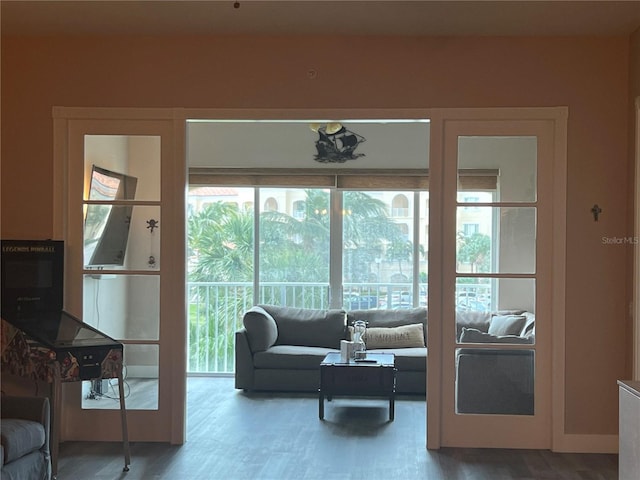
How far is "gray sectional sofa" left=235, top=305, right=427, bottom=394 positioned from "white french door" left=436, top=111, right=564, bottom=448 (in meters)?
1.65

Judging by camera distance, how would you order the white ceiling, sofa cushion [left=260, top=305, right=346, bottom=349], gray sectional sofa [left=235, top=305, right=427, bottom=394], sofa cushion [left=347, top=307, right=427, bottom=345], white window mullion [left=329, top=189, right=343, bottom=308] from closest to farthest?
the white ceiling → gray sectional sofa [left=235, top=305, right=427, bottom=394] → sofa cushion [left=260, top=305, right=346, bottom=349] → sofa cushion [left=347, top=307, right=427, bottom=345] → white window mullion [left=329, top=189, right=343, bottom=308]

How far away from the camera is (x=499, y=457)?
4.16m

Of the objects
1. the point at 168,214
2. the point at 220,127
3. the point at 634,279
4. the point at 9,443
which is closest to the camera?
the point at 9,443

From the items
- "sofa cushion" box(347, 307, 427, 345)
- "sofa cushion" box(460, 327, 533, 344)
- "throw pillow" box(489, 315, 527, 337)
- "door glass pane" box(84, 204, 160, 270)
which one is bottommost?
"sofa cushion" box(347, 307, 427, 345)

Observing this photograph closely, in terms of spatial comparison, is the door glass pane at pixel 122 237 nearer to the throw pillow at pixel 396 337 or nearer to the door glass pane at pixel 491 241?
the door glass pane at pixel 491 241

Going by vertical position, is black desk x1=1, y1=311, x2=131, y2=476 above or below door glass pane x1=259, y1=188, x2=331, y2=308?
below

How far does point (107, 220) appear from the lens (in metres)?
4.47

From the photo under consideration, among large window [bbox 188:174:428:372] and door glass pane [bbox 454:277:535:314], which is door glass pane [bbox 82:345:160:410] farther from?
large window [bbox 188:174:428:372]

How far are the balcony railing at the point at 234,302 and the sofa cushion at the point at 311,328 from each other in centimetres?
→ 60

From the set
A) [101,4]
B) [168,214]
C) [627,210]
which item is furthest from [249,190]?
[627,210]

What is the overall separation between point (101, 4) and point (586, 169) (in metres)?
3.11

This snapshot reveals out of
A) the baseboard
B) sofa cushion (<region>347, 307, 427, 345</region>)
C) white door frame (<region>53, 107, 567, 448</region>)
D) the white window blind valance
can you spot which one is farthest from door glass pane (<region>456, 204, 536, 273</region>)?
the white window blind valance

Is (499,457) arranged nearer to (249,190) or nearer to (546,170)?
(546,170)

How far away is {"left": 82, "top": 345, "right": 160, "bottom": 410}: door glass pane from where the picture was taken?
4426 millimetres
